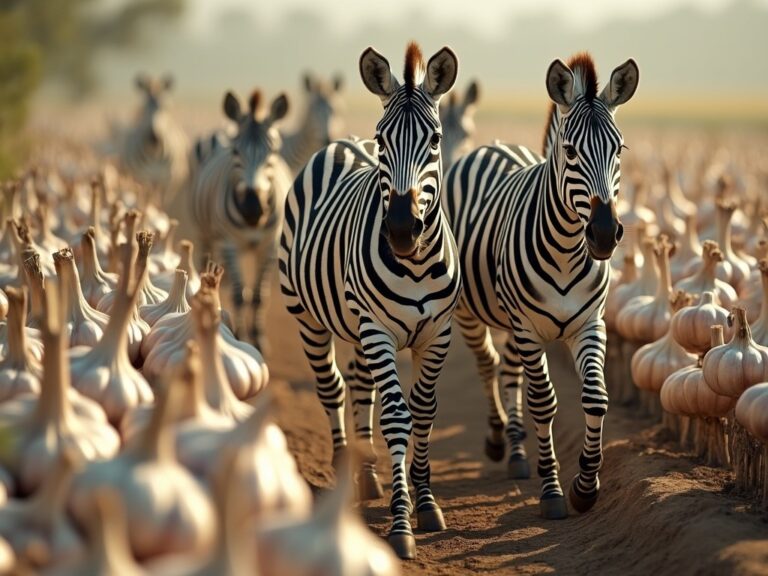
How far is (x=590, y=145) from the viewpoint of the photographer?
8.33m

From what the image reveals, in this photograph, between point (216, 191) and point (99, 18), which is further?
point (99, 18)

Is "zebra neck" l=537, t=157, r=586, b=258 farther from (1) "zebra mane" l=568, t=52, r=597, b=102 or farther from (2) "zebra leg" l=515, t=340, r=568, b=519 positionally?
(2) "zebra leg" l=515, t=340, r=568, b=519

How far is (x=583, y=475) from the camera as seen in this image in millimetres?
8875

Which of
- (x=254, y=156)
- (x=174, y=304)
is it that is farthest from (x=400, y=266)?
(x=254, y=156)

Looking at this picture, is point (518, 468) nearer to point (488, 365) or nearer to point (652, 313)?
point (488, 365)

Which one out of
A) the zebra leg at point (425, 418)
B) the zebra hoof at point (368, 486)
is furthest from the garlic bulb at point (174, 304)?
the zebra hoof at point (368, 486)

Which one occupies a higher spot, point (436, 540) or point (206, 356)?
point (206, 356)

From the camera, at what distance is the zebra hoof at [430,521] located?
855cm

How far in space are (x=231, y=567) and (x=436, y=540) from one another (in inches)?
170

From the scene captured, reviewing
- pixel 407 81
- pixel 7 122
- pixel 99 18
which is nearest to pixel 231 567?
pixel 407 81

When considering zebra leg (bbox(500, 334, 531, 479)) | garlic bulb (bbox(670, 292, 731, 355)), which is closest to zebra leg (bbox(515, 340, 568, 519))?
zebra leg (bbox(500, 334, 531, 479))

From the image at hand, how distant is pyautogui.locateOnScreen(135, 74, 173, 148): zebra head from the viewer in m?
24.9

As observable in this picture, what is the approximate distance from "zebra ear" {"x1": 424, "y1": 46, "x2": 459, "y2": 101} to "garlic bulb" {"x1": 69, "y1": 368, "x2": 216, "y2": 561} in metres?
3.90

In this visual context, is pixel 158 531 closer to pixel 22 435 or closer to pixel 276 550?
pixel 276 550
